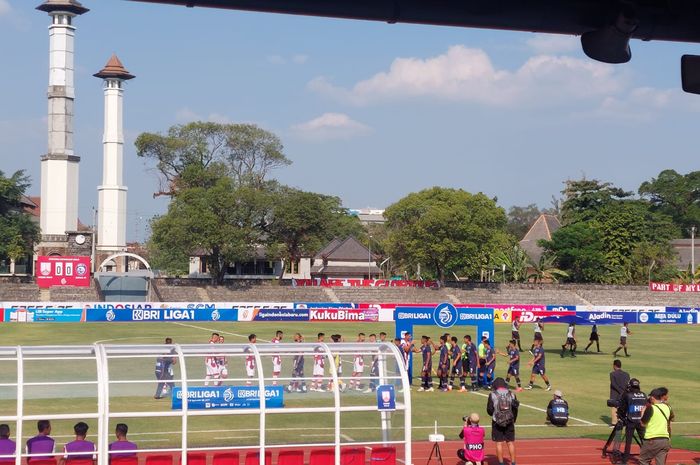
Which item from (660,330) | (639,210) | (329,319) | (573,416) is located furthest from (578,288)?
(573,416)

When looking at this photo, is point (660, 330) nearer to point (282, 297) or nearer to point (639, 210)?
point (282, 297)

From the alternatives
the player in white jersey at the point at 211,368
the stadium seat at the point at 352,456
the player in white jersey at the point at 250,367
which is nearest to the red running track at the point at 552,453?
the stadium seat at the point at 352,456

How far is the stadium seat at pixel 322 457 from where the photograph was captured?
15305mm

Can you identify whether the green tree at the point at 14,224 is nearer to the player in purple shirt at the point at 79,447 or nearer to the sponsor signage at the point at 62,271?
the sponsor signage at the point at 62,271

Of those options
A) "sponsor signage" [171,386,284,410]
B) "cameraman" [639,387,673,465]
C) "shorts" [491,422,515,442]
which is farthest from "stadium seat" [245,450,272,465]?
"cameraman" [639,387,673,465]

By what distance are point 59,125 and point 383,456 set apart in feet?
287

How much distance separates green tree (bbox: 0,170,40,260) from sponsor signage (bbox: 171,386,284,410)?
80.6m

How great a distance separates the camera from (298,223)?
9169 cm

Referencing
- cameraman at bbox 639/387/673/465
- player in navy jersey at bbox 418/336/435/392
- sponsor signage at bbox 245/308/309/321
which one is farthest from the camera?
sponsor signage at bbox 245/308/309/321

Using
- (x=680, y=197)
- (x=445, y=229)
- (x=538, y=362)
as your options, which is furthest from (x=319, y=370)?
(x=680, y=197)

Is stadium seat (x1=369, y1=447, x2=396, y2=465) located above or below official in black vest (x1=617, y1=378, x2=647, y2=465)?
below

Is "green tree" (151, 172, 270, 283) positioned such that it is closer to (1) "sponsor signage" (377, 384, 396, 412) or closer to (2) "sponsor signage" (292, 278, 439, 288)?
(2) "sponsor signage" (292, 278, 439, 288)

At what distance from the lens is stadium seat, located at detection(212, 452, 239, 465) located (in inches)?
579

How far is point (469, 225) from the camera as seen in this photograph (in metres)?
91.2
